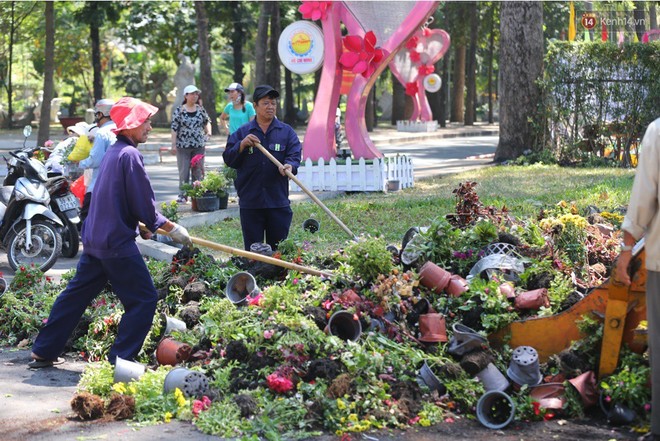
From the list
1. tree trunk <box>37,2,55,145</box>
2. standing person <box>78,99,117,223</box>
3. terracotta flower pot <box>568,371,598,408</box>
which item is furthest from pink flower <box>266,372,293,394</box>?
tree trunk <box>37,2,55,145</box>

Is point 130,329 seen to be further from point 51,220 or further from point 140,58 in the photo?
point 140,58

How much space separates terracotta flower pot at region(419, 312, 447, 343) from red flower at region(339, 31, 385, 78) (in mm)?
10586

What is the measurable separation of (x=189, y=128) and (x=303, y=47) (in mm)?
3338

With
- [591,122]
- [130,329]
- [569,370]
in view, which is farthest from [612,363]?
[591,122]

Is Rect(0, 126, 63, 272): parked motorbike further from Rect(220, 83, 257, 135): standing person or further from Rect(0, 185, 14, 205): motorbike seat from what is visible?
Rect(220, 83, 257, 135): standing person

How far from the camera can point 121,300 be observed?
6879 millimetres

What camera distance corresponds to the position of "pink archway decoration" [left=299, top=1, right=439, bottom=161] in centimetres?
1686

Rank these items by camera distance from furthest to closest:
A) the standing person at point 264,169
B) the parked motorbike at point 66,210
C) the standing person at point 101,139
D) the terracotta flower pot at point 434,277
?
the parked motorbike at point 66,210, the standing person at point 101,139, the standing person at point 264,169, the terracotta flower pot at point 434,277

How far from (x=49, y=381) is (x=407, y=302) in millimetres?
2564

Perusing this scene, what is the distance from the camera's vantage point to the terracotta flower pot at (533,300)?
6527mm

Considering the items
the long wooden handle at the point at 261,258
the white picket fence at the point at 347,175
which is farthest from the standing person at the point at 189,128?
the long wooden handle at the point at 261,258

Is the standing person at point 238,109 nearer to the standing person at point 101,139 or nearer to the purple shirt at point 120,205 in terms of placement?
the standing person at point 101,139

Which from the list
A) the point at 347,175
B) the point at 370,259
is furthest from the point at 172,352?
the point at 347,175

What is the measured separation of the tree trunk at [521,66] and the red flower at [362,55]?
210 inches
